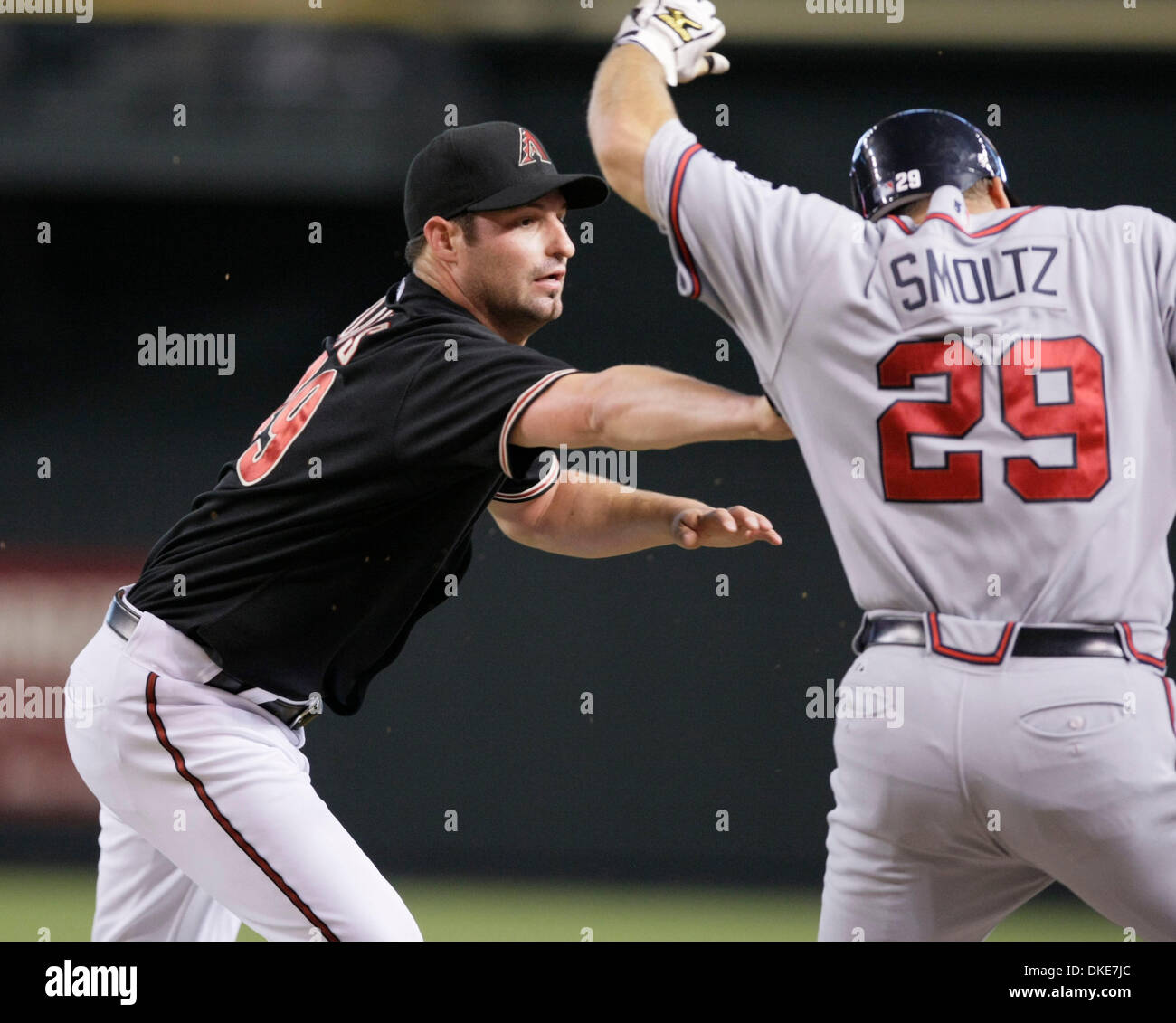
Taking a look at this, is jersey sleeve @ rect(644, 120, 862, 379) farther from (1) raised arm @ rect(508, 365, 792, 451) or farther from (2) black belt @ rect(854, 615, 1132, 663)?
(2) black belt @ rect(854, 615, 1132, 663)

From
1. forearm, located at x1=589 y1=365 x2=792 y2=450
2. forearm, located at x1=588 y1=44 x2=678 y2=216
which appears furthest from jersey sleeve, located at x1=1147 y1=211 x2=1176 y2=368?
forearm, located at x1=588 y1=44 x2=678 y2=216

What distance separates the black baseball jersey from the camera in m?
2.92

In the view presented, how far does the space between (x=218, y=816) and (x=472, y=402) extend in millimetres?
974

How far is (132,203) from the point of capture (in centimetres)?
718

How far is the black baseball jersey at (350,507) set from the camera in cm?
292

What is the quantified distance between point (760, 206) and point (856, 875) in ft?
3.90

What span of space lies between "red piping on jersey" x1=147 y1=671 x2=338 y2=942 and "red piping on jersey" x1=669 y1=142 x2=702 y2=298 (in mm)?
1386

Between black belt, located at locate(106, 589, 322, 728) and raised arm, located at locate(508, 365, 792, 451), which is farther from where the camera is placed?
black belt, located at locate(106, 589, 322, 728)

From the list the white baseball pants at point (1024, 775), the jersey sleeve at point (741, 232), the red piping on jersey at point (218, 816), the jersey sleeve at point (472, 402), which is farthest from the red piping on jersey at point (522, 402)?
the red piping on jersey at point (218, 816)

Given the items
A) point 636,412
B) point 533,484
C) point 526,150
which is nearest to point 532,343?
point 533,484

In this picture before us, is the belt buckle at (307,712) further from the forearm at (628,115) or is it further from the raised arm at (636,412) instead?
the forearm at (628,115)

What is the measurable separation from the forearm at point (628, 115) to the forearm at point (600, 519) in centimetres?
98

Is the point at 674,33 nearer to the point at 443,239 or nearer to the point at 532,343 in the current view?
the point at 443,239

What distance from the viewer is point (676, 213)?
2.57 metres
